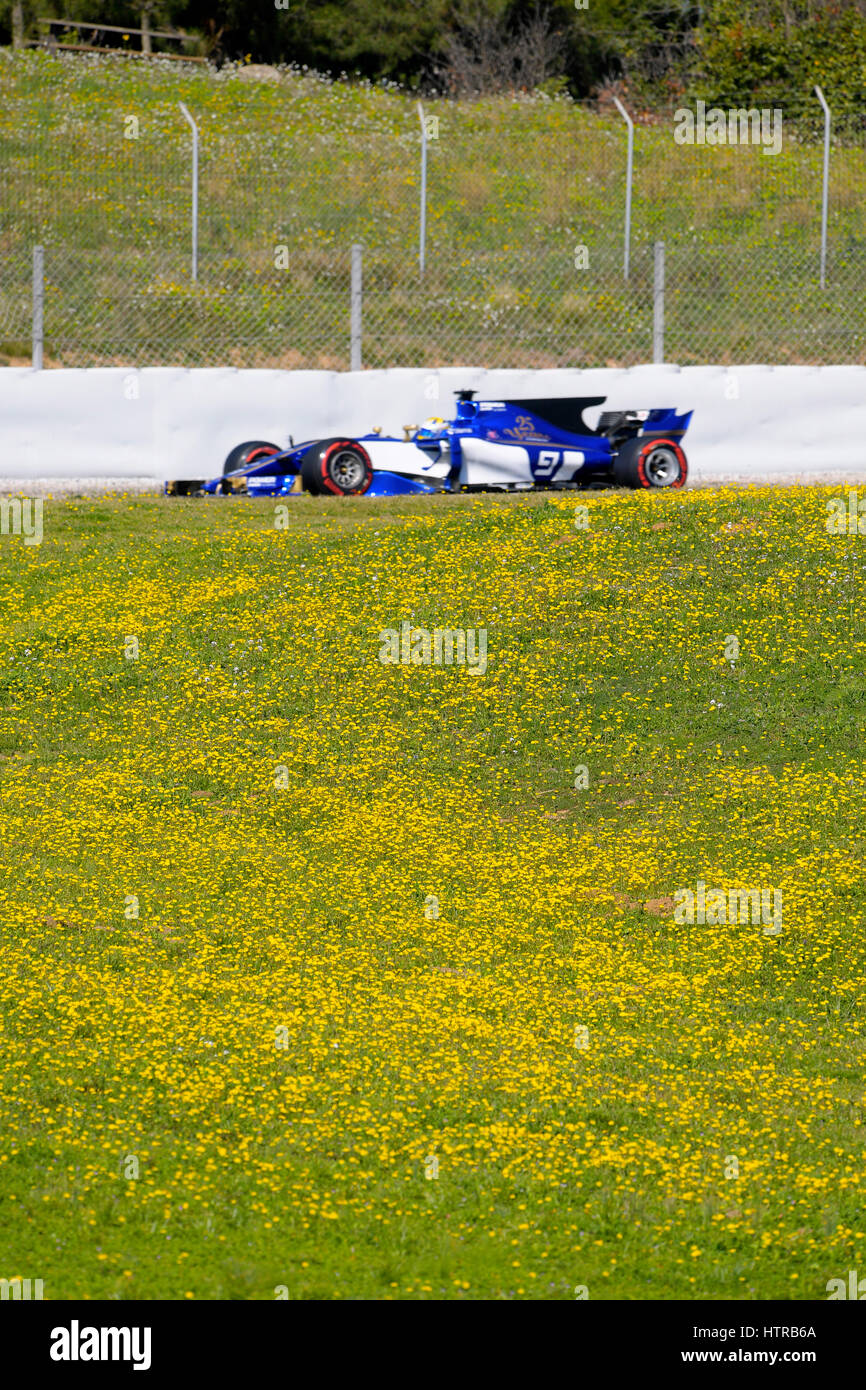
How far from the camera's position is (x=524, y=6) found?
165 feet

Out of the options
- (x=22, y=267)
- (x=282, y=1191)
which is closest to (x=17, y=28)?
(x=22, y=267)

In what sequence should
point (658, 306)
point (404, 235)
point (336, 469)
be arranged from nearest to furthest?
point (336, 469)
point (658, 306)
point (404, 235)

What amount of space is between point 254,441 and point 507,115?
2216 centimetres

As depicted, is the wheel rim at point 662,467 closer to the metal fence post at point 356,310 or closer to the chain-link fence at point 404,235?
the metal fence post at point 356,310

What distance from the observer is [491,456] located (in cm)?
2222

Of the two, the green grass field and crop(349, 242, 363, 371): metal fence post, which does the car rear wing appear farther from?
crop(349, 242, 363, 371): metal fence post

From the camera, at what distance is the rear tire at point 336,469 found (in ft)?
71.6

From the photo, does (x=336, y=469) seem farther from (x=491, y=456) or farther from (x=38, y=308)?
(x=38, y=308)

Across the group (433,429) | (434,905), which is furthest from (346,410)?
(434,905)

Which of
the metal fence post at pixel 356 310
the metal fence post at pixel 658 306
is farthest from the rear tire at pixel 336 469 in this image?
the metal fence post at pixel 658 306

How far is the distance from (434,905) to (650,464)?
1239 centimetres

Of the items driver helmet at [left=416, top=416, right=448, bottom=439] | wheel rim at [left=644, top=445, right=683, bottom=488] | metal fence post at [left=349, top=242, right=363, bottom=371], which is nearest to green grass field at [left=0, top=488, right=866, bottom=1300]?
driver helmet at [left=416, top=416, right=448, bottom=439]

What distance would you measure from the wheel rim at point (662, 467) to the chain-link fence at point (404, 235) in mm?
5686

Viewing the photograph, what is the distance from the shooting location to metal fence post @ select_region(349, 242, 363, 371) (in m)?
25.8
